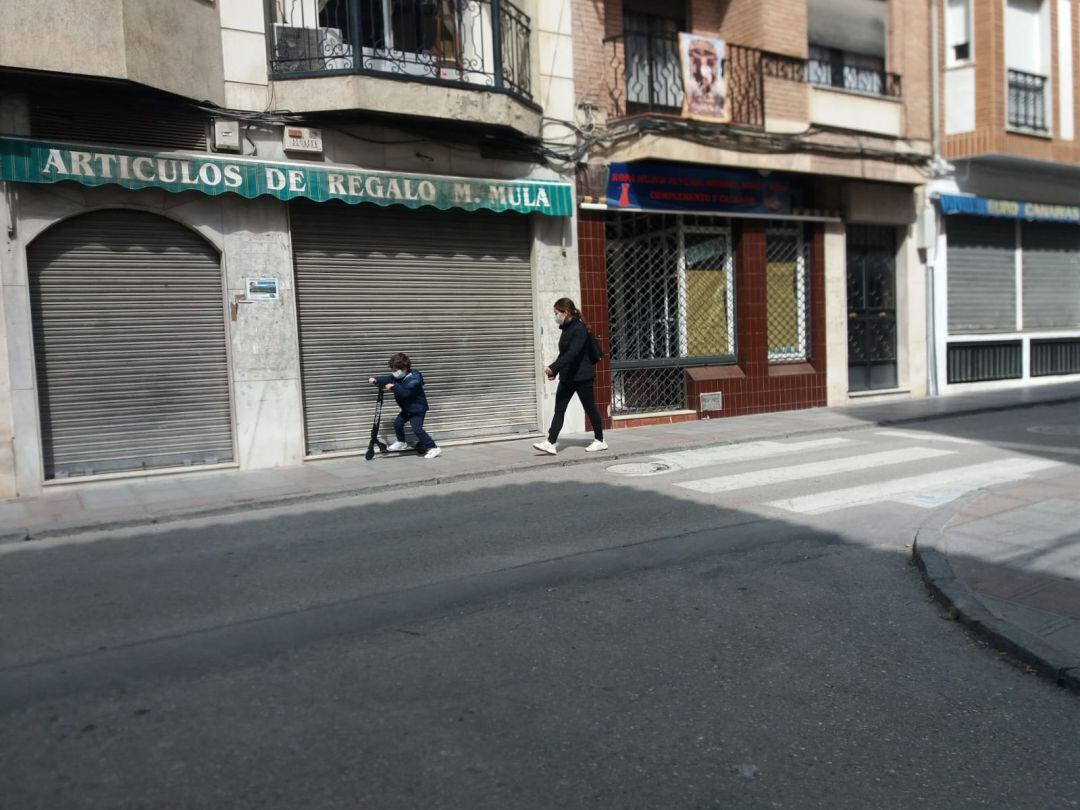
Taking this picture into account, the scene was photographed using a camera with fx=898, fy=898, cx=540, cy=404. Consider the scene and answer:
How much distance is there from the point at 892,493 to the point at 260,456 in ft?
23.3

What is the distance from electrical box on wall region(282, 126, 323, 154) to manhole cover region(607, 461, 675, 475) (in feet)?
17.4

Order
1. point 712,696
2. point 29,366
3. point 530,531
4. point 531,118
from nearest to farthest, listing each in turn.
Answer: point 712,696 → point 530,531 → point 29,366 → point 531,118

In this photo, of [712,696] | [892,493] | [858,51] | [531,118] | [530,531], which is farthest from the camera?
[858,51]

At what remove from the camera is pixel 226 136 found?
10.3 meters

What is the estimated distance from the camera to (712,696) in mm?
3920

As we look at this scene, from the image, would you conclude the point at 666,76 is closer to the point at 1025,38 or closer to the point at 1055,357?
the point at 1025,38

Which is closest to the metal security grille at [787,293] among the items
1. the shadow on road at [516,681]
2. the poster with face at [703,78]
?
the poster with face at [703,78]

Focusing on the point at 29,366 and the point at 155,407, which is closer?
the point at 29,366

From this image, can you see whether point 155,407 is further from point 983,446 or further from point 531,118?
point 983,446

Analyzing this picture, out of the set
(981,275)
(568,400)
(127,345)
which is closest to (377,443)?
(568,400)

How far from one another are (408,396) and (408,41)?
4843 millimetres

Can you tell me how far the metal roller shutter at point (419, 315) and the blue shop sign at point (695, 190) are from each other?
1870 millimetres

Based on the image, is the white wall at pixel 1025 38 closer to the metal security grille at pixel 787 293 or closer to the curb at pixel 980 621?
the metal security grille at pixel 787 293

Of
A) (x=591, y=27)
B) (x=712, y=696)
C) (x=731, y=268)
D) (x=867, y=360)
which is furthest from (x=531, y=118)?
(x=712, y=696)
